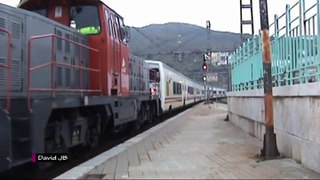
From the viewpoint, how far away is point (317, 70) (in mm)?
8836

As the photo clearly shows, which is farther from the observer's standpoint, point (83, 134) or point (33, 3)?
point (33, 3)

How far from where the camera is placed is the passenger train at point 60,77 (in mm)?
8133

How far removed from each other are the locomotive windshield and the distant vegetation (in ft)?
126

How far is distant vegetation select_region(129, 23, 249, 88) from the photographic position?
210 feet

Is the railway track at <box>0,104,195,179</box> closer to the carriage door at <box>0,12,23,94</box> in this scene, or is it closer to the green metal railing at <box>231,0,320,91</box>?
the carriage door at <box>0,12,23,94</box>

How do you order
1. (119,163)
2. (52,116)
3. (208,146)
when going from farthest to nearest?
(208,146), (119,163), (52,116)

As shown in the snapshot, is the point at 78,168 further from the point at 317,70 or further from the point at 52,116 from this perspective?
the point at 317,70

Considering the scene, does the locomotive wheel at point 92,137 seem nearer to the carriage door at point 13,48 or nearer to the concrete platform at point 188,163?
the concrete platform at point 188,163

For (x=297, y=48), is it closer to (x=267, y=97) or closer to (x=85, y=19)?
(x=267, y=97)

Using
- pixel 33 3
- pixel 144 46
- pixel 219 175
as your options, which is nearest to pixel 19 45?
pixel 33 3

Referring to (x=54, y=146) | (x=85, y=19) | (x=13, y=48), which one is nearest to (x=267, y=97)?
(x=54, y=146)

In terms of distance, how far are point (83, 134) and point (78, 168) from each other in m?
1.87

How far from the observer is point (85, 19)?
1277 centimetres

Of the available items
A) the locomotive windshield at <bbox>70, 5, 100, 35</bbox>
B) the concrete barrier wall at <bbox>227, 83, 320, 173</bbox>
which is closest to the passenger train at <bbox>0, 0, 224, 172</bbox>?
the locomotive windshield at <bbox>70, 5, 100, 35</bbox>
